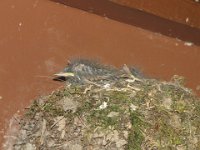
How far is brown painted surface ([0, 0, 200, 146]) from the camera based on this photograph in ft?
9.15

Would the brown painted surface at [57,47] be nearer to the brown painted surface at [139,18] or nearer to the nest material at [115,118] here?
the brown painted surface at [139,18]

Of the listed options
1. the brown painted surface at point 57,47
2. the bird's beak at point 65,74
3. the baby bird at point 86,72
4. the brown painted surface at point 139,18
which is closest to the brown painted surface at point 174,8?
the brown painted surface at point 139,18

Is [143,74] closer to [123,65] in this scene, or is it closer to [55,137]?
[123,65]

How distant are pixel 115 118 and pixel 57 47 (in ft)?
1.89

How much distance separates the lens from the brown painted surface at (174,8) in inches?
120

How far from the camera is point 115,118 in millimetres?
2586

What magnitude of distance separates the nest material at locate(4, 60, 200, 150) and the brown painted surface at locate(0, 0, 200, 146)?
5.7 inches

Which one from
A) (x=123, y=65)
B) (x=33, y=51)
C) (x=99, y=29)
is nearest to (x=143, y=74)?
(x=123, y=65)

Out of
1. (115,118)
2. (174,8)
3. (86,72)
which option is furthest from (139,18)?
(115,118)

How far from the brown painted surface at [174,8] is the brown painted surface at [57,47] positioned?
6.2 inches

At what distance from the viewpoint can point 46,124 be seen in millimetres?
2639

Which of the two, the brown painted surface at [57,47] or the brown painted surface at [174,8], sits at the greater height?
the brown painted surface at [174,8]

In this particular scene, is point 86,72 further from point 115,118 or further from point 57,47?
point 115,118

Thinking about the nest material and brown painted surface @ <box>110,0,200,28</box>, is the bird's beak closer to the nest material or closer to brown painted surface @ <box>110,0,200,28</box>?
the nest material
